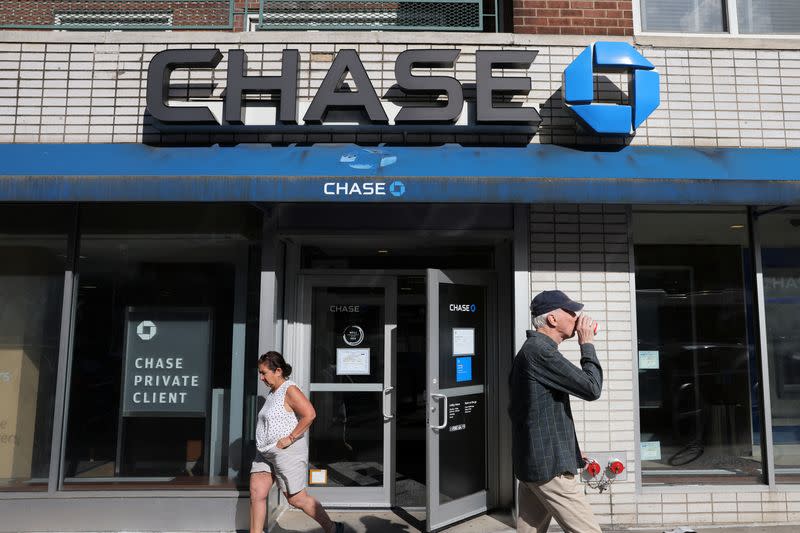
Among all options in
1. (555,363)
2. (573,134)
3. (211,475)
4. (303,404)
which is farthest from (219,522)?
(573,134)

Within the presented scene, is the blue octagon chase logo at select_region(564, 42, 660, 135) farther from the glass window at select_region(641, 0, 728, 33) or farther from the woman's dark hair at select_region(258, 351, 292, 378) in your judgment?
the woman's dark hair at select_region(258, 351, 292, 378)

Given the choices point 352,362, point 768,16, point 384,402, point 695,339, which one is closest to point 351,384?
point 352,362

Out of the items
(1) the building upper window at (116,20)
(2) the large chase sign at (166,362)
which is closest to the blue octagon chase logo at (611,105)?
(2) the large chase sign at (166,362)

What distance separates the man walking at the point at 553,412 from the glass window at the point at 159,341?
318 centimetres

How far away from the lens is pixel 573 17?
19.7 ft

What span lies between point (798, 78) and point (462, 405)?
14.3ft

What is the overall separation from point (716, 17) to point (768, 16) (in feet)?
1.73

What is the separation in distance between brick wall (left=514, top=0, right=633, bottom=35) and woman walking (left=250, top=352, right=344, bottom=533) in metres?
3.90

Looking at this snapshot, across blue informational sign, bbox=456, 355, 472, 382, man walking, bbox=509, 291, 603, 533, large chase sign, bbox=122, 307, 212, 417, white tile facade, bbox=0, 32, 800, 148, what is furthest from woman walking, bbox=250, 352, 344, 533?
white tile facade, bbox=0, 32, 800, 148

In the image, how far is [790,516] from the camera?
18.0ft

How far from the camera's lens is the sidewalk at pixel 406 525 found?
5.35 meters

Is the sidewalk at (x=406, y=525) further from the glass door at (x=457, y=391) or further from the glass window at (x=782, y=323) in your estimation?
the glass window at (x=782, y=323)

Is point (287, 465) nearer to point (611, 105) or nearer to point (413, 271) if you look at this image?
point (413, 271)

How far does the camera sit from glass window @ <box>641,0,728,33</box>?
621cm
